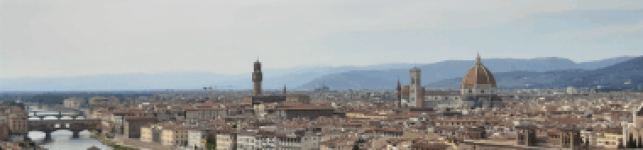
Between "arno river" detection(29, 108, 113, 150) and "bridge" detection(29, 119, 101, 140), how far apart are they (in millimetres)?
728

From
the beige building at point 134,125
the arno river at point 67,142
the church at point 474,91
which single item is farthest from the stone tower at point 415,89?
the arno river at point 67,142

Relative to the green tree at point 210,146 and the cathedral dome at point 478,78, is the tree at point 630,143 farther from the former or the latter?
the cathedral dome at point 478,78

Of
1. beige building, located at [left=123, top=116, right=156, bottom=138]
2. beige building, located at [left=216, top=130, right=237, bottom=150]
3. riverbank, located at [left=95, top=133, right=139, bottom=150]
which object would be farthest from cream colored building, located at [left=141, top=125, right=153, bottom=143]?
beige building, located at [left=216, top=130, right=237, bottom=150]

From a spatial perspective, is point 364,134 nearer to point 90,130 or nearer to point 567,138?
point 567,138

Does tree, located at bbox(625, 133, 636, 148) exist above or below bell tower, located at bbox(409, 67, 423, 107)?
below

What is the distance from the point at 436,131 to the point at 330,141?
630cm

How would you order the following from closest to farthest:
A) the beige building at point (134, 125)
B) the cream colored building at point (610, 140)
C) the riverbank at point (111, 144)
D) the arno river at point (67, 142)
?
the cream colored building at point (610, 140), the riverbank at point (111, 144), the arno river at point (67, 142), the beige building at point (134, 125)

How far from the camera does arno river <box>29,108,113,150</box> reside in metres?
55.7

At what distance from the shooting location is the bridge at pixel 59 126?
68812 mm

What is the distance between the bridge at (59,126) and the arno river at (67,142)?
73cm

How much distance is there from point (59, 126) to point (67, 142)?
37.2 feet

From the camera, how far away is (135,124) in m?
62.0

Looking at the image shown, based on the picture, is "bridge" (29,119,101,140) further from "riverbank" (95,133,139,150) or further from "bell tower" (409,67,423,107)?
"bell tower" (409,67,423,107)

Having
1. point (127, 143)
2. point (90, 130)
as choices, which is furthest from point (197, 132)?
point (90, 130)
